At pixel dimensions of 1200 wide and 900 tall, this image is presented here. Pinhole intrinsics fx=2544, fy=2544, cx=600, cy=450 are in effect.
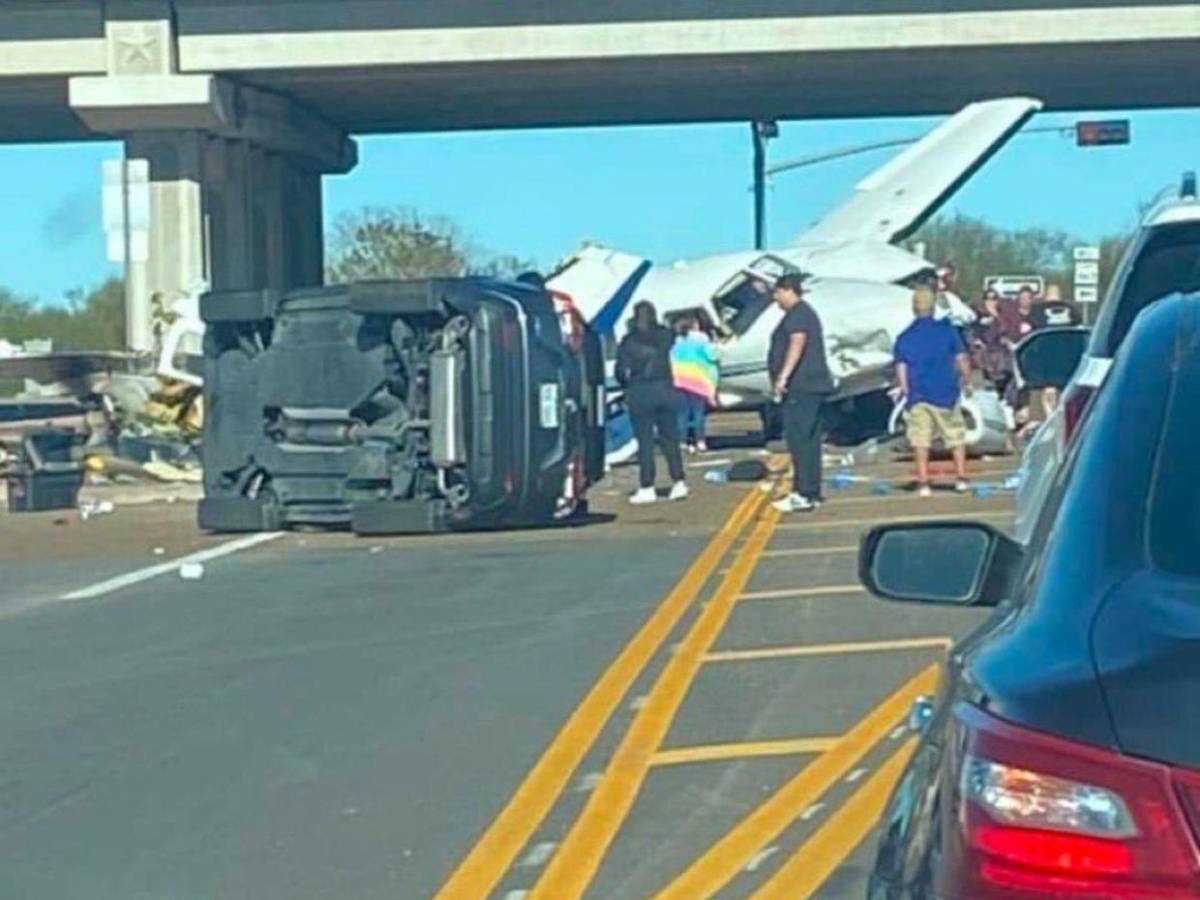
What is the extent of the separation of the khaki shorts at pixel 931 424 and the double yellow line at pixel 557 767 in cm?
622

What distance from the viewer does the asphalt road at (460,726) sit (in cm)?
736

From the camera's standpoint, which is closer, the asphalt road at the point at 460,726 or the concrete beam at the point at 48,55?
the asphalt road at the point at 460,726

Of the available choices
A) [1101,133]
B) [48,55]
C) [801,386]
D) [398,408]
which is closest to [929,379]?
[801,386]

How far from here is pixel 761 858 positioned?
7.25m

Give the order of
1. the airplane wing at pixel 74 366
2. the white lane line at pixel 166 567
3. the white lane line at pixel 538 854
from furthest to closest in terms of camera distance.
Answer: the airplane wing at pixel 74 366 < the white lane line at pixel 166 567 < the white lane line at pixel 538 854

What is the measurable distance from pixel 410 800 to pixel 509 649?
352 centimetres

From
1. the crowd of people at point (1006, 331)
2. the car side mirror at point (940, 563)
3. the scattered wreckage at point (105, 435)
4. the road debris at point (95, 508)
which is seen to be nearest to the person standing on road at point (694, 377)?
the crowd of people at point (1006, 331)

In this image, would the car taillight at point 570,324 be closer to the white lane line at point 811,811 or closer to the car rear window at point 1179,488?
the white lane line at point 811,811

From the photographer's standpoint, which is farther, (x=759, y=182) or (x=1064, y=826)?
(x=759, y=182)

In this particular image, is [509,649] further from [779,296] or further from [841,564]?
[779,296]

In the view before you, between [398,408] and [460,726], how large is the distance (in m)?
9.20

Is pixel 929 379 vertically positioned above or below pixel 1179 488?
below

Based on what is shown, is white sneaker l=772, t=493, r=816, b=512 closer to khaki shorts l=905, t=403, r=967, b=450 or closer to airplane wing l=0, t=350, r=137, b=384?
khaki shorts l=905, t=403, r=967, b=450

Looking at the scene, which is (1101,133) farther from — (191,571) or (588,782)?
(588,782)
